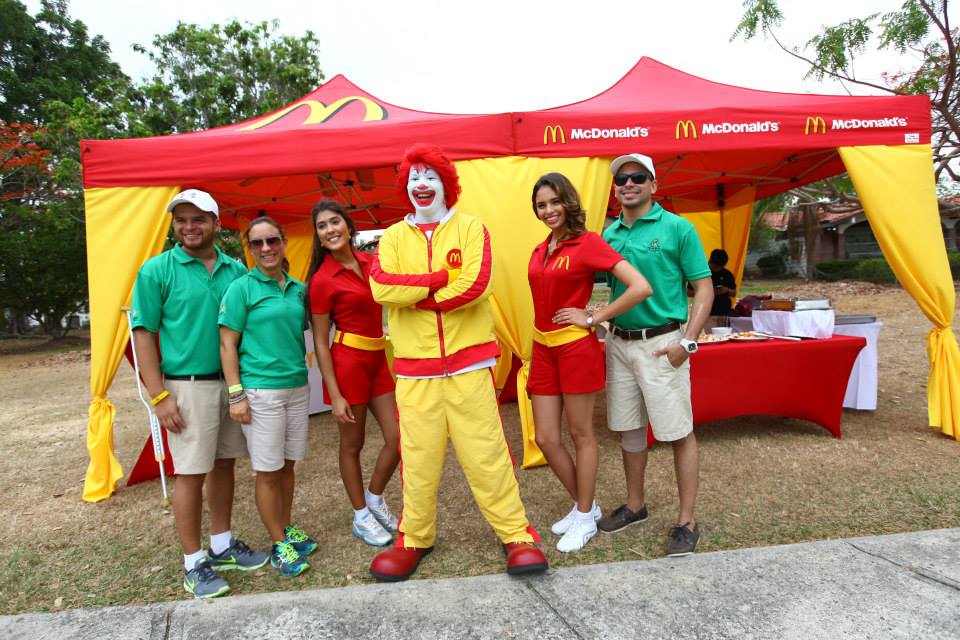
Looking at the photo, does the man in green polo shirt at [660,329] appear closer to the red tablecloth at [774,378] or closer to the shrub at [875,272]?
the red tablecloth at [774,378]

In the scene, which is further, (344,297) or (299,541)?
(299,541)

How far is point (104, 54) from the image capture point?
68.2 ft

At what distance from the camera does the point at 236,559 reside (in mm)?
2754

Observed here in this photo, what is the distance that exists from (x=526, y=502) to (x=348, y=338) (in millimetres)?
1534

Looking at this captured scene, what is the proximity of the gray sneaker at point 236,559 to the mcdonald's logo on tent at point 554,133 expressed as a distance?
316cm

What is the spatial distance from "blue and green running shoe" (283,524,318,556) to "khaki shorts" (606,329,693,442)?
5.77 ft

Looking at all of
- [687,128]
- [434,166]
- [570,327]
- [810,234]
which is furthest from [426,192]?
[810,234]

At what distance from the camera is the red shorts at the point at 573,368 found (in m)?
2.65

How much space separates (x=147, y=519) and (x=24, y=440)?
11.3 feet

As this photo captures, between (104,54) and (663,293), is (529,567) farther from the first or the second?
(104,54)

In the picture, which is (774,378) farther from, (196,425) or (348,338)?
(196,425)

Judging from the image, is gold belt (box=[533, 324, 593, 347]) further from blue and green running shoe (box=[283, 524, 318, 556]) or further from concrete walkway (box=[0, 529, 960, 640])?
blue and green running shoe (box=[283, 524, 318, 556])

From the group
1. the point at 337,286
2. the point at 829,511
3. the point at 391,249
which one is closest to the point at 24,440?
the point at 337,286

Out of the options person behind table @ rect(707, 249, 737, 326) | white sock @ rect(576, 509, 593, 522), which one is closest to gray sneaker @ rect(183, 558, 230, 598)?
white sock @ rect(576, 509, 593, 522)
